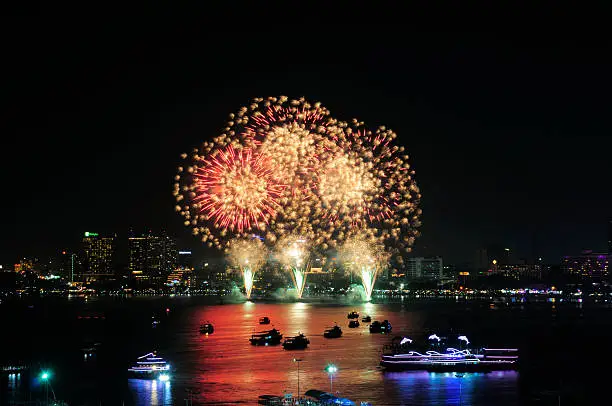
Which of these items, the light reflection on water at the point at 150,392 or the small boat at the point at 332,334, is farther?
the small boat at the point at 332,334

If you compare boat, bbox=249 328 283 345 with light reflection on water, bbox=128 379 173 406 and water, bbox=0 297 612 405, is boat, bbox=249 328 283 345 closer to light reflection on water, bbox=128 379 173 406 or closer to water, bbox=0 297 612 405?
water, bbox=0 297 612 405

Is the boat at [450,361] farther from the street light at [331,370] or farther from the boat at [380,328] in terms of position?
the boat at [380,328]

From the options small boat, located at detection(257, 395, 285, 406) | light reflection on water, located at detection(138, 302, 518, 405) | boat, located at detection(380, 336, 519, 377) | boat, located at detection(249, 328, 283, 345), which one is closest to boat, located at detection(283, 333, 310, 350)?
light reflection on water, located at detection(138, 302, 518, 405)

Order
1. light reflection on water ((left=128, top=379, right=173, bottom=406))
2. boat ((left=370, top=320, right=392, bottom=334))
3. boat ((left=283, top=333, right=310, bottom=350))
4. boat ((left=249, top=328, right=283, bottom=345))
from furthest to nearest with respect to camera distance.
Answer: boat ((left=370, top=320, right=392, bottom=334)), boat ((left=249, top=328, right=283, bottom=345)), boat ((left=283, top=333, right=310, bottom=350)), light reflection on water ((left=128, top=379, right=173, bottom=406))

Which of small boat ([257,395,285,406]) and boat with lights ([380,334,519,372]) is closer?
small boat ([257,395,285,406])

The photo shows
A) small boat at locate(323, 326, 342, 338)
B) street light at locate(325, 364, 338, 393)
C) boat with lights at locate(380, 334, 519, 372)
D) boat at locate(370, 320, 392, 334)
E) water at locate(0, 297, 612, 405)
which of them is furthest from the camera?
boat at locate(370, 320, 392, 334)

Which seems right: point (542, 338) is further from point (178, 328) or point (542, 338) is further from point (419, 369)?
point (178, 328)

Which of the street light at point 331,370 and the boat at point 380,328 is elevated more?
the boat at point 380,328

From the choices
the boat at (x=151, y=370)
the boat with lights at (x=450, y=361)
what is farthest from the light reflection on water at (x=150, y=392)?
the boat with lights at (x=450, y=361)

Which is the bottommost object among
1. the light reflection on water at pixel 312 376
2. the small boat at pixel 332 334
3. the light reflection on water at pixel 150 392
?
the light reflection on water at pixel 150 392
